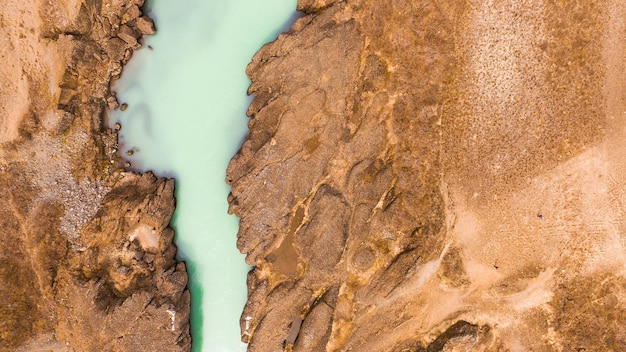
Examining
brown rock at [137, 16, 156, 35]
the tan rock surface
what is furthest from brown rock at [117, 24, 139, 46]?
the tan rock surface

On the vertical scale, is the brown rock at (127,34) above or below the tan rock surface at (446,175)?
above

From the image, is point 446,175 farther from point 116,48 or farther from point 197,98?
point 116,48

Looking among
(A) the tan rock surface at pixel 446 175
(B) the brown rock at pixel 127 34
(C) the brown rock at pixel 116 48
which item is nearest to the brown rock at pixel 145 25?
(B) the brown rock at pixel 127 34

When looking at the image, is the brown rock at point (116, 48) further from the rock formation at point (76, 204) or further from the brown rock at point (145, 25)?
the brown rock at point (145, 25)

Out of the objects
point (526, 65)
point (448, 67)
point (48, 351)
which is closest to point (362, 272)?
point (448, 67)

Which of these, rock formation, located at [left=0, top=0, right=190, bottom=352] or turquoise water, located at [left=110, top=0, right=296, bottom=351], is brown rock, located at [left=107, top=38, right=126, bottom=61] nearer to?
rock formation, located at [left=0, top=0, right=190, bottom=352]

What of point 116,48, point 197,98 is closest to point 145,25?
point 116,48
